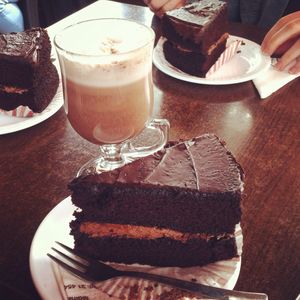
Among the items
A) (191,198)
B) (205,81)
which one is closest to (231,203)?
(191,198)

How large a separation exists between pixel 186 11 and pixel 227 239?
44.7 inches

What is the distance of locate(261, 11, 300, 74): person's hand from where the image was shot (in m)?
1.67

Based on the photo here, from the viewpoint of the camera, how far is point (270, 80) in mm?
1611

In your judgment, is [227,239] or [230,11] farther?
[230,11]

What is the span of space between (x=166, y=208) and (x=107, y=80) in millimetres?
309

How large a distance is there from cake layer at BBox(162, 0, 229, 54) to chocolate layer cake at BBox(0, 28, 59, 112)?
534 millimetres

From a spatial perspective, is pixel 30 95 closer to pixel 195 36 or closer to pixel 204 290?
pixel 195 36

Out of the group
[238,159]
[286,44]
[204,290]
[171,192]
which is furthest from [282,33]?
[204,290]

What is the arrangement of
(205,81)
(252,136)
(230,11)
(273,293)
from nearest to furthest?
(273,293) < (252,136) < (205,81) < (230,11)

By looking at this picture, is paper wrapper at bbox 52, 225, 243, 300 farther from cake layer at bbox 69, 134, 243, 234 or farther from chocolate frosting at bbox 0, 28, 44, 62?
chocolate frosting at bbox 0, 28, 44, 62

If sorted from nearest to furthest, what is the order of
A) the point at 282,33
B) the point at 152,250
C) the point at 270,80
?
the point at 152,250, the point at 270,80, the point at 282,33

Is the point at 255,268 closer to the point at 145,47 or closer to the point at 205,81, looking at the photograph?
the point at 145,47

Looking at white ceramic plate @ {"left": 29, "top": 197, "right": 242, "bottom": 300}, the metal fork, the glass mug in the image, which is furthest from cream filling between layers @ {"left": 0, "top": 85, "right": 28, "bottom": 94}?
the metal fork

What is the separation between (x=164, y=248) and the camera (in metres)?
0.94
